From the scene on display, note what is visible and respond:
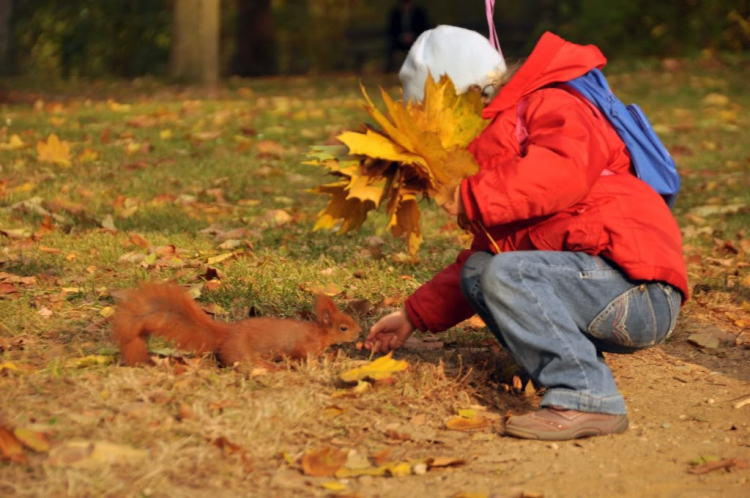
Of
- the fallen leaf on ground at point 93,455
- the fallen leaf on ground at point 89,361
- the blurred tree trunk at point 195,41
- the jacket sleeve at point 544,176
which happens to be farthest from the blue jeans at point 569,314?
the blurred tree trunk at point 195,41

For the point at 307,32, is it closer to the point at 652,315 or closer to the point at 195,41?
the point at 195,41

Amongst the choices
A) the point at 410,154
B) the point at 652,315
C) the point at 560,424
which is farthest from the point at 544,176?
the point at 560,424

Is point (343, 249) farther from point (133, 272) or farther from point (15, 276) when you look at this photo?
point (15, 276)

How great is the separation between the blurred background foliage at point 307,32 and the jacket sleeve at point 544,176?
52.9ft

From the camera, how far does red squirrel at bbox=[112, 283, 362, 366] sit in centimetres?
329

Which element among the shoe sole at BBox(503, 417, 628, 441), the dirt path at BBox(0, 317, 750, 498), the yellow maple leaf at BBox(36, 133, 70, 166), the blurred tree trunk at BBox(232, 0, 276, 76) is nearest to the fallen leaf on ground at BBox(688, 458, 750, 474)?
the dirt path at BBox(0, 317, 750, 498)

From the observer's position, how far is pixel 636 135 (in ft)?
10.7

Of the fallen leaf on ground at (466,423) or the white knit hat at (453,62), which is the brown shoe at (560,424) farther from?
the white knit hat at (453,62)

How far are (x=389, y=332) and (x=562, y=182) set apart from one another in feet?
3.25

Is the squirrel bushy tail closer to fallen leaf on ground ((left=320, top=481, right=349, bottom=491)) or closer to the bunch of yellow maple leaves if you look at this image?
the bunch of yellow maple leaves

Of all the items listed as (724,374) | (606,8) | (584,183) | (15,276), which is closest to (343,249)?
(15,276)

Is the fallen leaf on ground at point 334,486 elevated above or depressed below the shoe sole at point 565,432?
above

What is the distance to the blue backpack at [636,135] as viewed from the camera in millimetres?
3234

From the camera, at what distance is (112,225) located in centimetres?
561
